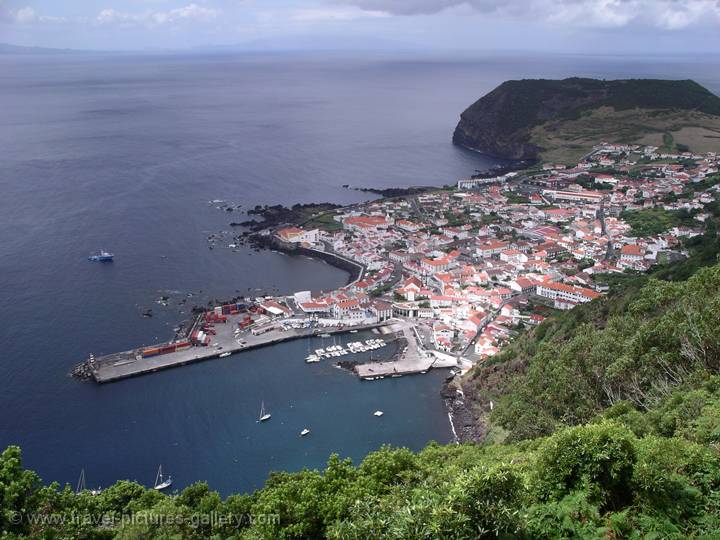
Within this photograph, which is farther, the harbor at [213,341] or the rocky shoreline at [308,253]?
the rocky shoreline at [308,253]

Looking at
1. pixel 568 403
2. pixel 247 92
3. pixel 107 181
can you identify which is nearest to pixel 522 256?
pixel 568 403

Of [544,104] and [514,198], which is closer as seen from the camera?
→ [514,198]

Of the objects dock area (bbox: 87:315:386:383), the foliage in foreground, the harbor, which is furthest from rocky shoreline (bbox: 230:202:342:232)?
the foliage in foreground

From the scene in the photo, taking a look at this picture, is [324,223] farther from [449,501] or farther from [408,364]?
[449,501]

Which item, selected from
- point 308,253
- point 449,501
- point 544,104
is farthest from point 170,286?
point 544,104

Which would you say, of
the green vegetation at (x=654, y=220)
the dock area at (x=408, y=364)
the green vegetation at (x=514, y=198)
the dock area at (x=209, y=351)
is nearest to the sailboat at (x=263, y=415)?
the dock area at (x=408, y=364)

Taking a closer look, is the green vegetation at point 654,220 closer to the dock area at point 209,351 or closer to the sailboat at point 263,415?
the dock area at point 209,351

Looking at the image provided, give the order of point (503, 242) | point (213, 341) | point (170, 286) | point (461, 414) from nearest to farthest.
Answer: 1. point (461, 414)
2. point (213, 341)
3. point (170, 286)
4. point (503, 242)
